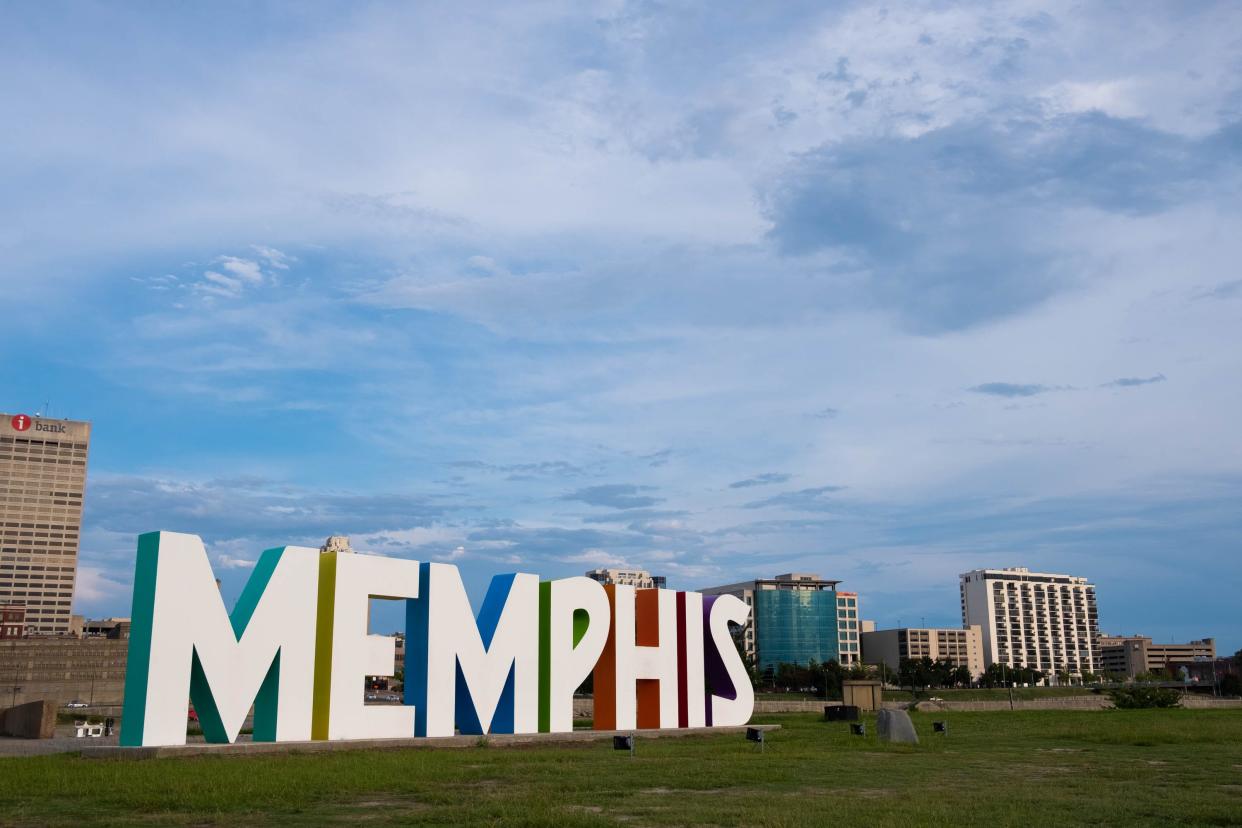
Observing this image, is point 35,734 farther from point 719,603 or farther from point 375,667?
point 719,603

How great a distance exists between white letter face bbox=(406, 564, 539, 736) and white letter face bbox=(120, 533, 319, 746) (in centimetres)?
359

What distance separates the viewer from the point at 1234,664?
6457 inches

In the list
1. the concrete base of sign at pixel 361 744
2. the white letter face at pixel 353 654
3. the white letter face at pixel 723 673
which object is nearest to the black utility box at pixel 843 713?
the white letter face at pixel 723 673

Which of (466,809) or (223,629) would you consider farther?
(223,629)

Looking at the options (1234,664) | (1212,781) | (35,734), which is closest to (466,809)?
(1212,781)

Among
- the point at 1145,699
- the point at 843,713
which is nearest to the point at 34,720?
the point at 843,713

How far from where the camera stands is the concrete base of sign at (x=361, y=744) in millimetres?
24156

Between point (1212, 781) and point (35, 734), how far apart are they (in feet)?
121

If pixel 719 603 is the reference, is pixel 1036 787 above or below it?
below

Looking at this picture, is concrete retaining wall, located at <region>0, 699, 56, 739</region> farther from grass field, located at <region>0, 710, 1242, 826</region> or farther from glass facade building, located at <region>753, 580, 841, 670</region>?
glass facade building, located at <region>753, 580, 841, 670</region>

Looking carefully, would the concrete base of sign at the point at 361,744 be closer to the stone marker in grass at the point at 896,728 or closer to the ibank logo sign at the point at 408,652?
the ibank logo sign at the point at 408,652

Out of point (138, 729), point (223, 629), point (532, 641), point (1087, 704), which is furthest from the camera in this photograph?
point (1087, 704)

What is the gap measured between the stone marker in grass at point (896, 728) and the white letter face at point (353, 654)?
14.2 metres

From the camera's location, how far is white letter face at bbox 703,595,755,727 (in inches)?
1567
